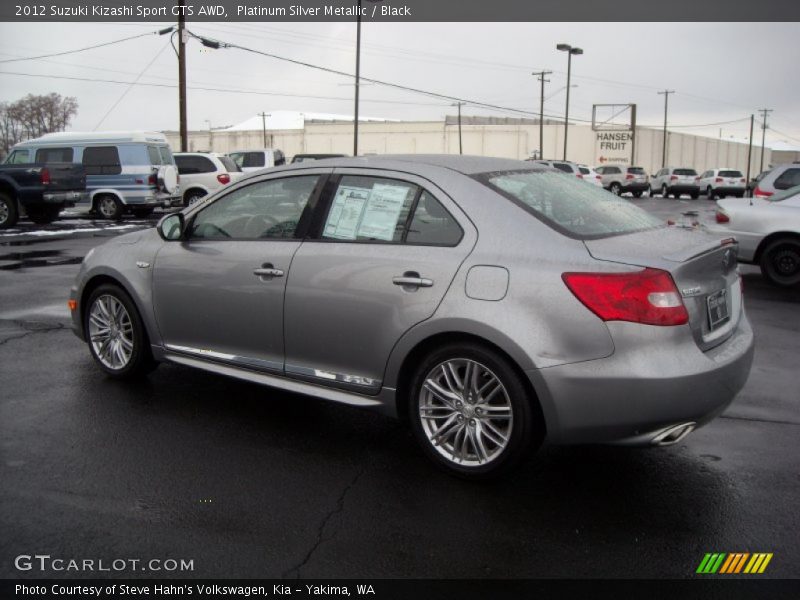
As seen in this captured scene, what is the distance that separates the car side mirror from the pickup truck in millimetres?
14328

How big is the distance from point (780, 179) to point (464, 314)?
13.0m

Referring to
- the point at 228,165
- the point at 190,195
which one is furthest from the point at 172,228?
the point at 228,165

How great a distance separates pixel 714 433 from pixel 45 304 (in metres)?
6.93

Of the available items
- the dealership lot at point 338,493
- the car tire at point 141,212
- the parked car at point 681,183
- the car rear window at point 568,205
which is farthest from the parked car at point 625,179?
the car rear window at point 568,205

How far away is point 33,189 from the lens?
17.8 meters

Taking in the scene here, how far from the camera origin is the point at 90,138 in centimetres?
2072

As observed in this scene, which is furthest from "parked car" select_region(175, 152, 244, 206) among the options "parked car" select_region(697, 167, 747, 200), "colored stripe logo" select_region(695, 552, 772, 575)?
"parked car" select_region(697, 167, 747, 200)

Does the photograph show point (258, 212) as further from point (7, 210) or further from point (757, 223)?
point (7, 210)

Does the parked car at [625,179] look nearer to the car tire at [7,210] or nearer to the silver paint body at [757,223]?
the car tire at [7,210]

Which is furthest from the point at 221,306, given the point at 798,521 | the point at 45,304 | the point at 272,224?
the point at 45,304

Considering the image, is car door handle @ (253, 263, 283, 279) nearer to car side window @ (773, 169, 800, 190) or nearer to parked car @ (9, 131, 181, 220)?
car side window @ (773, 169, 800, 190)

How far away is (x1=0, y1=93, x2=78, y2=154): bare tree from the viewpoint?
6625 cm

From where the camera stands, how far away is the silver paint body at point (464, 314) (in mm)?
3484

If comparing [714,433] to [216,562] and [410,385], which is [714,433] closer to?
[410,385]
